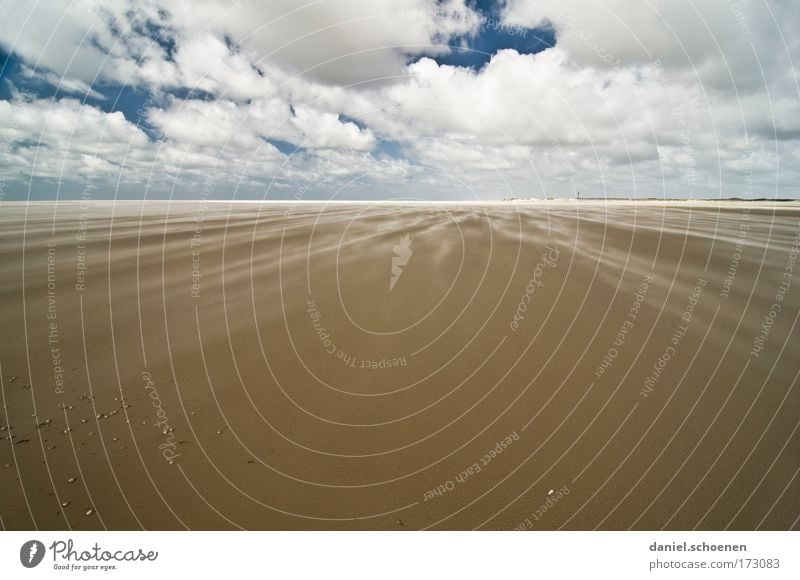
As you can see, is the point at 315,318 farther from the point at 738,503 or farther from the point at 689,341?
the point at 689,341

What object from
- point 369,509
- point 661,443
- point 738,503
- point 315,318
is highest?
point 315,318

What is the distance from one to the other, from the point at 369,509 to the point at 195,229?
21.6 m

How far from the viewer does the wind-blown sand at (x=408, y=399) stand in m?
3.68

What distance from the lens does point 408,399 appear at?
17.0 ft

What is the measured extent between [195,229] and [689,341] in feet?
76.2

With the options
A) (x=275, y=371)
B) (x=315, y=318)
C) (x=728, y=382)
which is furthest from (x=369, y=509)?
(x=728, y=382)

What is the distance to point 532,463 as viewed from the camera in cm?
404

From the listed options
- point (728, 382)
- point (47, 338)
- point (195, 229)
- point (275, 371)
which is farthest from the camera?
point (195, 229)

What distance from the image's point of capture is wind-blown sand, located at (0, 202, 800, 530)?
145 inches
